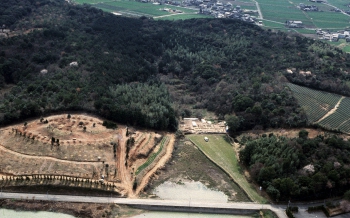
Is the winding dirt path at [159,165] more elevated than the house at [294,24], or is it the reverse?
the house at [294,24]

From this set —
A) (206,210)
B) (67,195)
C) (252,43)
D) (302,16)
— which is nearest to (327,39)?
(302,16)

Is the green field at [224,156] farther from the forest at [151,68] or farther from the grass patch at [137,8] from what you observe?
the grass patch at [137,8]

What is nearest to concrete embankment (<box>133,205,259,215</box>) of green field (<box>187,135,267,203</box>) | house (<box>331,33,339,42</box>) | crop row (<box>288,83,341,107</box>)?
green field (<box>187,135,267,203</box>)

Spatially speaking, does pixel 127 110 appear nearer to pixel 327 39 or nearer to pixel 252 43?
pixel 252 43

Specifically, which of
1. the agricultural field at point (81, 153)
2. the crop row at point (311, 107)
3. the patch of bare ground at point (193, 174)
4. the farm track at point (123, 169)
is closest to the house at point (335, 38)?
the crop row at point (311, 107)

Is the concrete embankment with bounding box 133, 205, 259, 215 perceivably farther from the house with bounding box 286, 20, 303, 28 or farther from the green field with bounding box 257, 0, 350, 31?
the green field with bounding box 257, 0, 350, 31

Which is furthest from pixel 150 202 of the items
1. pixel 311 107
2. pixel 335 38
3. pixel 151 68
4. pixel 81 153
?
pixel 335 38
